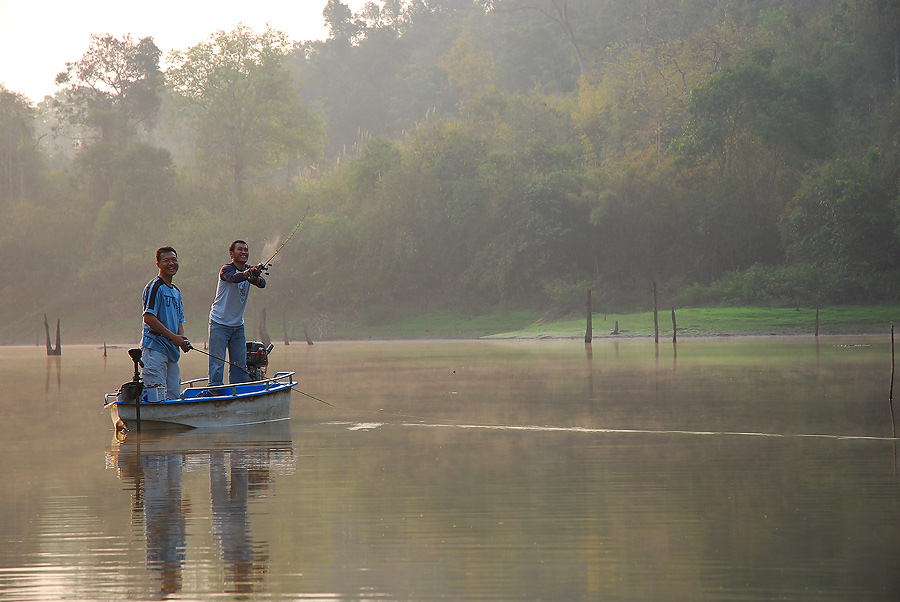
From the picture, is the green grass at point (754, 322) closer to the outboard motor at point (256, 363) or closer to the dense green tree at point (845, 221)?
the dense green tree at point (845, 221)

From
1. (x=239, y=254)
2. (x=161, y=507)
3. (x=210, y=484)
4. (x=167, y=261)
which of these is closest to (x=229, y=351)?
(x=239, y=254)

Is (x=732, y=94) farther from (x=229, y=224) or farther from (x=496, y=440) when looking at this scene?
(x=496, y=440)

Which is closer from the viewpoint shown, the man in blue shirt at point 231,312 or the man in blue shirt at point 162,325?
the man in blue shirt at point 162,325

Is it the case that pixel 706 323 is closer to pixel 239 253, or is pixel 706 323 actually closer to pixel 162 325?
pixel 239 253

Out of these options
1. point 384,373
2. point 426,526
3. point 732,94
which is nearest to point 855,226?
point 732,94

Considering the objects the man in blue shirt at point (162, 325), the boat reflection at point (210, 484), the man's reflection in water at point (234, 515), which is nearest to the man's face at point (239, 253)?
the man in blue shirt at point (162, 325)

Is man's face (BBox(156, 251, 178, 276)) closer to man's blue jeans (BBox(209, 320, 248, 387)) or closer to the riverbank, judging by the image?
man's blue jeans (BBox(209, 320, 248, 387))

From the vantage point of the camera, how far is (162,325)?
38.4 ft

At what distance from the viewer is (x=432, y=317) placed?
2189 inches

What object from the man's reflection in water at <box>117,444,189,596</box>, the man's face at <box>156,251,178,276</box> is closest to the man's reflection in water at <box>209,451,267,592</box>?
the man's reflection in water at <box>117,444,189,596</box>

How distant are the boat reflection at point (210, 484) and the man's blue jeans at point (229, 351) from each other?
807mm

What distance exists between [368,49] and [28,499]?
256ft

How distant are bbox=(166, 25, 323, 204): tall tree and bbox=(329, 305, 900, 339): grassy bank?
19.5 m

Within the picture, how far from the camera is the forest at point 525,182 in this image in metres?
50.7
